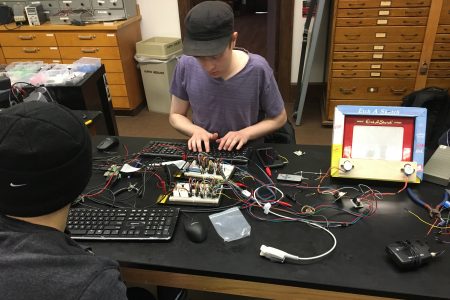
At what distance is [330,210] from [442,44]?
233 centimetres

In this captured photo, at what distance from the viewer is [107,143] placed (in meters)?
1.44

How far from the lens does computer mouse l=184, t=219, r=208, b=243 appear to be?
0.96 m

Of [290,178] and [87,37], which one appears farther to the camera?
[87,37]

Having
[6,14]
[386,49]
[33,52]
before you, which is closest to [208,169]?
[386,49]

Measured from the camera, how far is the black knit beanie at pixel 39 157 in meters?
0.60

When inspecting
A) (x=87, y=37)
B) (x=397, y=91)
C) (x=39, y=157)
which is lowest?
(x=397, y=91)

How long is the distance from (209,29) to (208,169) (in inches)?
18.7

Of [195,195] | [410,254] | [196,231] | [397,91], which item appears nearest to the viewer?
[410,254]

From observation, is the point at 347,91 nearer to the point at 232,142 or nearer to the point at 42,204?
the point at 232,142

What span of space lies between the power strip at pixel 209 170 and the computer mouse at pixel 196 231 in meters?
0.23

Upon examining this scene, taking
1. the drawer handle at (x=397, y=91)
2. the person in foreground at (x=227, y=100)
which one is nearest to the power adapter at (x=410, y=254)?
the person in foreground at (x=227, y=100)

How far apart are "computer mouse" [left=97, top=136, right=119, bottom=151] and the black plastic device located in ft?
1.90

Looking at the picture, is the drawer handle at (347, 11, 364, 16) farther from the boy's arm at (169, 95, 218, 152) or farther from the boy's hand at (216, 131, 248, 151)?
the boy's hand at (216, 131, 248, 151)

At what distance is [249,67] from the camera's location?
4.96 ft
